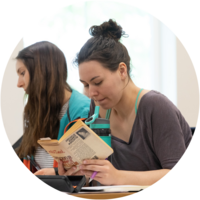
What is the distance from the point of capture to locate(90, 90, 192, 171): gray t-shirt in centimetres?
79

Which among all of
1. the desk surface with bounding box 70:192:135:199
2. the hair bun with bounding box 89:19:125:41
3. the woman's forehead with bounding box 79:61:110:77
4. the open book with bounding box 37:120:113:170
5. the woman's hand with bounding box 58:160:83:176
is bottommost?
the desk surface with bounding box 70:192:135:199

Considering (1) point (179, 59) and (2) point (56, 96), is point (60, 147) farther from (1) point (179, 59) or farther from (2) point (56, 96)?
(1) point (179, 59)

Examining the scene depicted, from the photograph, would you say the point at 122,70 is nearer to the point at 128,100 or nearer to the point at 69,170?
the point at 128,100

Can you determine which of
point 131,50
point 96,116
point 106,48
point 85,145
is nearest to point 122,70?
point 106,48

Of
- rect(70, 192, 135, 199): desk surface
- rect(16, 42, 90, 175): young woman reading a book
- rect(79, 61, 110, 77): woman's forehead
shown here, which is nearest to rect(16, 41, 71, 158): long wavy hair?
rect(16, 42, 90, 175): young woman reading a book

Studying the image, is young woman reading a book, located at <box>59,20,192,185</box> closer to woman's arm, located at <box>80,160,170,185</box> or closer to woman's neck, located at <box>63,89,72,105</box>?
woman's arm, located at <box>80,160,170,185</box>

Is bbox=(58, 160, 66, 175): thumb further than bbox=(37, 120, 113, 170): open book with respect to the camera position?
Yes

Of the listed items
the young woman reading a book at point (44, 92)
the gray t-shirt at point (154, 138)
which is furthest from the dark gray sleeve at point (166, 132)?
the young woman reading a book at point (44, 92)

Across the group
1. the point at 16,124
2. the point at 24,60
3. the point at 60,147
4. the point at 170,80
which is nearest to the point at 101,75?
the point at 60,147

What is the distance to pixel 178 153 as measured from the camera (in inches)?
30.4

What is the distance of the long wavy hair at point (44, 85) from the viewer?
1.19m

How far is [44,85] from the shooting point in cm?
121

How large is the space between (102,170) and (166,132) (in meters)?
0.26

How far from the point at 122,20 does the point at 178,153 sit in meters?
1.84
